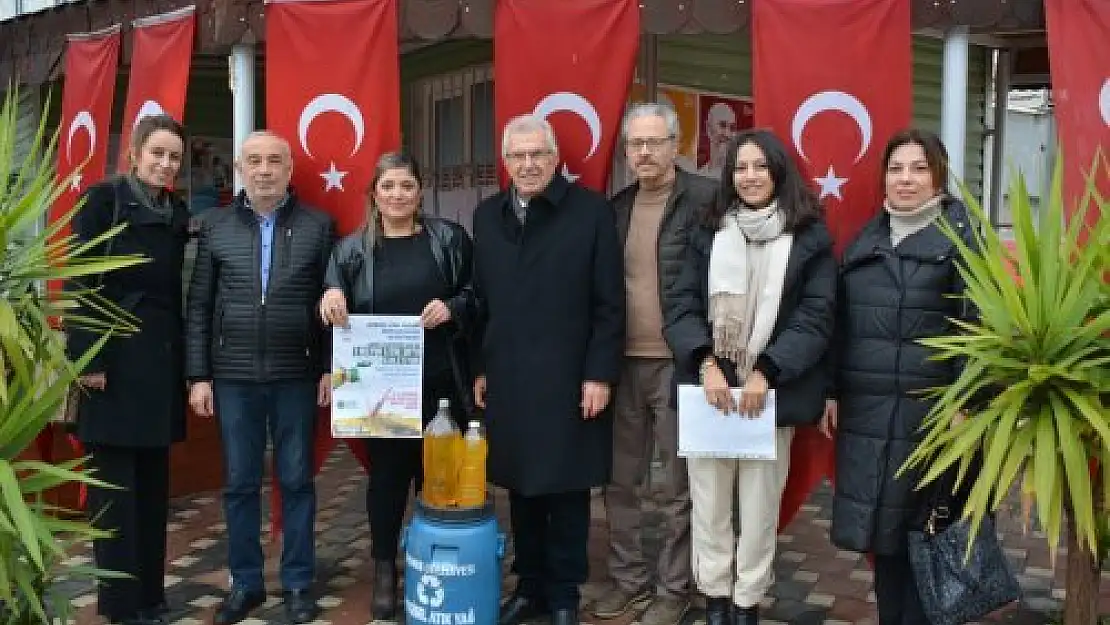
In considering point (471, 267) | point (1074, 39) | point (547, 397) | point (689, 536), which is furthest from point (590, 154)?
point (1074, 39)

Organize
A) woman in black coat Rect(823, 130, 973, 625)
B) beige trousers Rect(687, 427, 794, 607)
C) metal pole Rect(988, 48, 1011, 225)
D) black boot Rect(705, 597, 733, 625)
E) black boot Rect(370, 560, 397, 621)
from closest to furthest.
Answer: woman in black coat Rect(823, 130, 973, 625)
beige trousers Rect(687, 427, 794, 607)
black boot Rect(705, 597, 733, 625)
black boot Rect(370, 560, 397, 621)
metal pole Rect(988, 48, 1011, 225)

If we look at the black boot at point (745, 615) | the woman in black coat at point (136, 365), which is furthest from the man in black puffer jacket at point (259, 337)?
the black boot at point (745, 615)

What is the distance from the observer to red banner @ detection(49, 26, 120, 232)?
578 cm

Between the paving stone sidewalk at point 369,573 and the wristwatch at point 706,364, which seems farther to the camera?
the paving stone sidewalk at point 369,573

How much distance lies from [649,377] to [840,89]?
4.86 feet

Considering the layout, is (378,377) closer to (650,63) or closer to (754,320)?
(754,320)

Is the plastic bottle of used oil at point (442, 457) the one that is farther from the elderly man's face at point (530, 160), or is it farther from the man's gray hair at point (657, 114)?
the man's gray hair at point (657, 114)

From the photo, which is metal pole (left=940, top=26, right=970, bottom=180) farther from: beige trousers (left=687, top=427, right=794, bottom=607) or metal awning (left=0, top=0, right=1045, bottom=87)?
beige trousers (left=687, top=427, right=794, bottom=607)

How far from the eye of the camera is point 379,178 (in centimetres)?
400

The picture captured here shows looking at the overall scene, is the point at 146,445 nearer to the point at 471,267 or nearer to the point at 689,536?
Result: the point at 471,267

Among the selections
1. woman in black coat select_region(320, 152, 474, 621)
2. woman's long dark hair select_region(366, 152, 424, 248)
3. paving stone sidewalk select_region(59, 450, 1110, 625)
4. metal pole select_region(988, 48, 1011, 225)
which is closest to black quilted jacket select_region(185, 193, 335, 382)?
woman in black coat select_region(320, 152, 474, 621)

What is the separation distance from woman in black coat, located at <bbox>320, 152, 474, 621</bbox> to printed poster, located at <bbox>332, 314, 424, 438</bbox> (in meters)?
0.09

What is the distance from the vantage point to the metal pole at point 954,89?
4.39 metres

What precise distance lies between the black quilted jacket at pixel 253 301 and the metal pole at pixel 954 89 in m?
2.76
